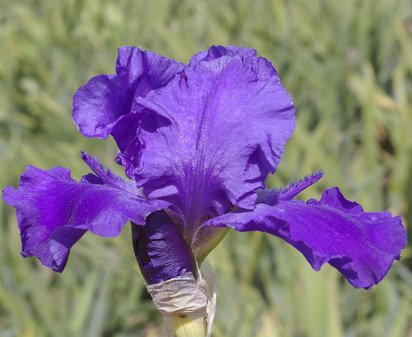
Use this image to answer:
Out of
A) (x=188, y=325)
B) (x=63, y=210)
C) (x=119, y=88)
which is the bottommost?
(x=188, y=325)

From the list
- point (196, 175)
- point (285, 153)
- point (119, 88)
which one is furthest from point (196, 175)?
point (285, 153)

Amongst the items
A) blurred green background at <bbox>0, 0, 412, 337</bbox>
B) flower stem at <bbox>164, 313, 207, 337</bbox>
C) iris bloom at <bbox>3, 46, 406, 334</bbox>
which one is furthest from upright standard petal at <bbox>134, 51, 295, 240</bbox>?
blurred green background at <bbox>0, 0, 412, 337</bbox>

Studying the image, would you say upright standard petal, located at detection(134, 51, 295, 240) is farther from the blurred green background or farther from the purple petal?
the blurred green background

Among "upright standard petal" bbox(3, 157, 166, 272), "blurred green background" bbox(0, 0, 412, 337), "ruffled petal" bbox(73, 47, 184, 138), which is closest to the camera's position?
"upright standard petal" bbox(3, 157, 166, 272)

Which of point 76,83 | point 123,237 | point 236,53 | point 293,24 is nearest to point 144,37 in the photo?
point 76,83

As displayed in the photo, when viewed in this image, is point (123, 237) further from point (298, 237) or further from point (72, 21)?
point (72, 21)

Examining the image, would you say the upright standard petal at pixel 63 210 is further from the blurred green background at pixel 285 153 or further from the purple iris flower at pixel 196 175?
the blurred green background at pixel 285 153

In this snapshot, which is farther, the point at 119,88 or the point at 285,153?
the point at 285,153

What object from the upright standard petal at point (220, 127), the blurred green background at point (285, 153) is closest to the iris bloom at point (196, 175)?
the upright standard petal at point (220, 127)

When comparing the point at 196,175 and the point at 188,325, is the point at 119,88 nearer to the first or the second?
the point at 196,175
